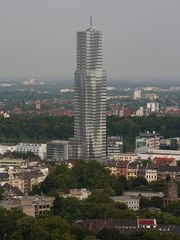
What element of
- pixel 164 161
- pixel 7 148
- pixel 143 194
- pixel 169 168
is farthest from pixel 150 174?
pixel 7 148

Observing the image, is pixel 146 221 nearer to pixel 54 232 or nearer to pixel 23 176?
pixel 54 232

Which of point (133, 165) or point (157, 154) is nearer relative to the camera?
point (133, 165)

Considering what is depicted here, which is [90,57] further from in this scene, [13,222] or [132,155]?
[13,222]

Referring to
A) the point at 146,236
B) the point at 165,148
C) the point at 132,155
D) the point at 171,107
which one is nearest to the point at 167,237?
the point at 146,236

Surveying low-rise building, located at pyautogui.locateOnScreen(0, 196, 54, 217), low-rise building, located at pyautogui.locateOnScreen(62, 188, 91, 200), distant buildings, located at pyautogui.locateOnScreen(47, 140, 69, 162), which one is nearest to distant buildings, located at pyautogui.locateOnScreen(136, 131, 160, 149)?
distant buildings, located at pyautogui.locateOnScreen(47, 140, 69, 162)

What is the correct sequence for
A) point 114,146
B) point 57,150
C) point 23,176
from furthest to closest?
1. point 114,146
2. point 57,150
3. point 23,176

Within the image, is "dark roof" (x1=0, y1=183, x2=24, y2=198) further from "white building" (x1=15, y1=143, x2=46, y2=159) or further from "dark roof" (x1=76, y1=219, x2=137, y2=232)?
"white building" (x1=15, y1=143, x2=46, y2=159)
